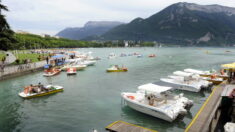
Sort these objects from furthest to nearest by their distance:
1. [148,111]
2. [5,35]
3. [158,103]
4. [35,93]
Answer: [5,35], [35,93], [158,103], [148,111]

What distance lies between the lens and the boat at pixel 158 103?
18.5 meters

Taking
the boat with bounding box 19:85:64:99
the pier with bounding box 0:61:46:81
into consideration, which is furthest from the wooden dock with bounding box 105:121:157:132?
the pier with bounding box 0:61:46:81

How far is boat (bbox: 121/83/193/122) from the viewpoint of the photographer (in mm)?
18538

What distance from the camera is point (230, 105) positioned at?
21500 mm

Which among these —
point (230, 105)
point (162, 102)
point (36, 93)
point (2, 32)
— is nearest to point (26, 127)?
point (36, 93)

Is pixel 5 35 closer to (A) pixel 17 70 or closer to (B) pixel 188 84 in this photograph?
(A) pixel 17 70

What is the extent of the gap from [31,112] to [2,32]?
32.6m

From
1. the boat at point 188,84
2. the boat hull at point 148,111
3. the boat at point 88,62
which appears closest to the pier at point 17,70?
the boat at point 88,62

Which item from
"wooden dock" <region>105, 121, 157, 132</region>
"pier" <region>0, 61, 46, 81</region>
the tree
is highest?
the tree

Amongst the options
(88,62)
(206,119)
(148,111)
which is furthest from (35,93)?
(88,62)

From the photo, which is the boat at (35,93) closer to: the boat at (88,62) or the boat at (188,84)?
the boat at (188,84)

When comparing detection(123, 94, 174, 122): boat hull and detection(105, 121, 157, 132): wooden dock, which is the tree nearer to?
detection(123, 94, 174, 122): boat hull

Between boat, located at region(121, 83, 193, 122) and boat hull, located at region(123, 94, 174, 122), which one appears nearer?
boat hull, located at region(123, 94, 174, 122)

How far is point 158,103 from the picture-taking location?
2066 cm
